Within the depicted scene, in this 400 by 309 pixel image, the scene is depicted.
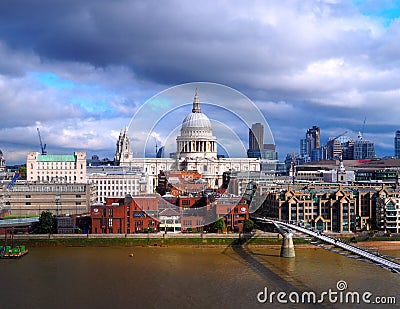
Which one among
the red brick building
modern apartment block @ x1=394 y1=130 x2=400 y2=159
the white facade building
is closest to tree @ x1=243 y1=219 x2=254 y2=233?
the red brick building

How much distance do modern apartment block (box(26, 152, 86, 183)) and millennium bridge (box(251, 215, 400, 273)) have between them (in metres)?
18.8

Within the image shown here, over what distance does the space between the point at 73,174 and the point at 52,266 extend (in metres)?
23.8

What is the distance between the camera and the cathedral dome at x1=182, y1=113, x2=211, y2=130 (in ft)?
174

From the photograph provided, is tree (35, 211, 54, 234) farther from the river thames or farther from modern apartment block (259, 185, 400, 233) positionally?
modern apartment block (259, 185, 400, 233)

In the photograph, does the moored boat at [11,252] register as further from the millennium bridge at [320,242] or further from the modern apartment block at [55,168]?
the modern apartment block at [55,168]

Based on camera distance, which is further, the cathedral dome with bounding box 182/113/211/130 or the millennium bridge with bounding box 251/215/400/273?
the cathedral dome with bounding box 182/113/211/130

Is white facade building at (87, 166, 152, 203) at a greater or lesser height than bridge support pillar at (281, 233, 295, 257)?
greater

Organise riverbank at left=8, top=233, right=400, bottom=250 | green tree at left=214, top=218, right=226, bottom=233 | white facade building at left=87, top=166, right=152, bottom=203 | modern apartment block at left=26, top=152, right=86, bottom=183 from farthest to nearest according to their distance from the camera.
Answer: modern apartment block at left=26, top=152, right=86, bottom=183, white facade building at left=87, top=166, right=152, bottom=203, green tree at left=214, top=218, right=226, bottom=233, riverbank at left=8, top=233, right=400, bottom=250

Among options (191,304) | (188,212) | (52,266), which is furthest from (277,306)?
(188,212)

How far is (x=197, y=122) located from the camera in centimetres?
5294

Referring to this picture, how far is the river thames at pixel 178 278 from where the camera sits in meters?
13.6

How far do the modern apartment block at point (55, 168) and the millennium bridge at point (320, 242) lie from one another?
742 inches

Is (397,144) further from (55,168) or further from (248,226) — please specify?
(248,226)

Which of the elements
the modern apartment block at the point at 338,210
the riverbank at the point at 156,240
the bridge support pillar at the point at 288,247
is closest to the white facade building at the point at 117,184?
the modern apartment block at the point at 338,210
